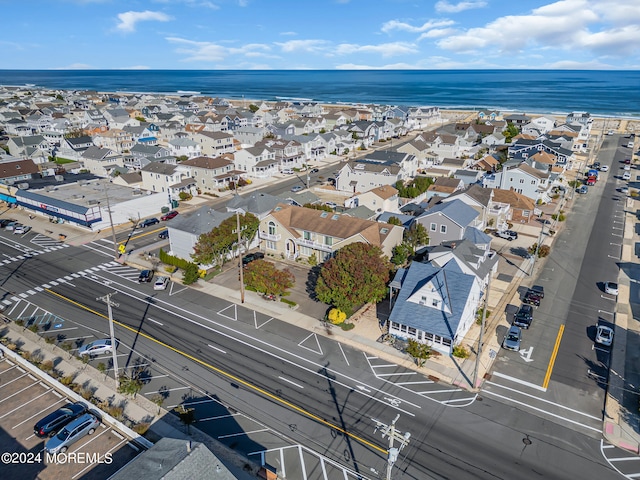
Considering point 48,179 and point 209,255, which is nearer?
point 209,255

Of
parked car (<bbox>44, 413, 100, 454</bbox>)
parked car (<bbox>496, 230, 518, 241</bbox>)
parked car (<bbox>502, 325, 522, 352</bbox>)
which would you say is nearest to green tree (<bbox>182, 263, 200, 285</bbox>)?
parked car (<bbox>44, 413, 100, 454</bbox>)

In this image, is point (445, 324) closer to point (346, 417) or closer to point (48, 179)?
point (346, 417)

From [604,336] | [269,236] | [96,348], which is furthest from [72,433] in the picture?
[604,336]

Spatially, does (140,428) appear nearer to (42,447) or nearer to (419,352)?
(42,447)

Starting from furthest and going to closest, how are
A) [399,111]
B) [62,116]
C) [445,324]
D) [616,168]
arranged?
[399,111] < [62,116] < [616,168] < [445,324]

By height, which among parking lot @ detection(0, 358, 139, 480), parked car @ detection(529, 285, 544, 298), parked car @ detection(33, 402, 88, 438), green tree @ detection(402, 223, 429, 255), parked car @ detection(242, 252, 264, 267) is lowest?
parked car @ detection(242, 252, 264, 267)

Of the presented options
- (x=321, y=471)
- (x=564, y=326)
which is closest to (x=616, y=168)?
(x=564, y=326)

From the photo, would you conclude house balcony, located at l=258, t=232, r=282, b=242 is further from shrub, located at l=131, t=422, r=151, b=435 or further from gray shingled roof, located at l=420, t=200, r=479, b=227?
shrub, located at l=131, t=422, r=151, b=435
